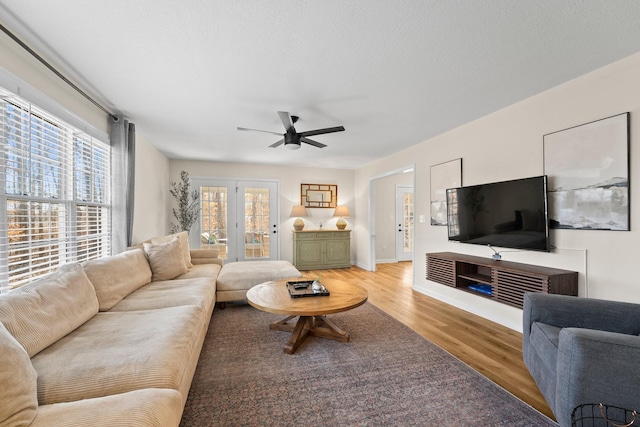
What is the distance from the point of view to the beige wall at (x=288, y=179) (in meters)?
5.81

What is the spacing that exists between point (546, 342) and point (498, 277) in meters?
1.29

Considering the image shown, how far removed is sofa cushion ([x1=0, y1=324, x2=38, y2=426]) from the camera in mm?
963

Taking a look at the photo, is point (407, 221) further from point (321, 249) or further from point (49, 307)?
point (49, 307)

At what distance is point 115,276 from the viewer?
7.77 feet

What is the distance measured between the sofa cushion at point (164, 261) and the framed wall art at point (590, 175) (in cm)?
398

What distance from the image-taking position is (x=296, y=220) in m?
6.36

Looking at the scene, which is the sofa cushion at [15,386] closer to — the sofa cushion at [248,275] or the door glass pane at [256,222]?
the sofa cushion at [248,275]

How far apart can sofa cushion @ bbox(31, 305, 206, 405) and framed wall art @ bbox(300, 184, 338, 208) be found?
4717 mm

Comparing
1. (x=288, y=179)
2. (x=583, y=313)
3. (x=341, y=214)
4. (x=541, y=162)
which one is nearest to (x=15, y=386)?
(x=583, y=313)

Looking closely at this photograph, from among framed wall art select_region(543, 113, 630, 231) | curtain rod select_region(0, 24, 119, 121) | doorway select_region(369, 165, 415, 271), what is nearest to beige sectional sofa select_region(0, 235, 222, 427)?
curtain rod select_region(0, 24, 119, 121)

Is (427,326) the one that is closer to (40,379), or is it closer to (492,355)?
(492,355)

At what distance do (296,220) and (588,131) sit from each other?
16.4ft

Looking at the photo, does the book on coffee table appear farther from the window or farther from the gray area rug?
the window

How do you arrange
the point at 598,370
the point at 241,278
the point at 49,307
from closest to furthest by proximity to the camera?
1. the point at 598,370
2. the point at 49,307
3. the point at 241,278
